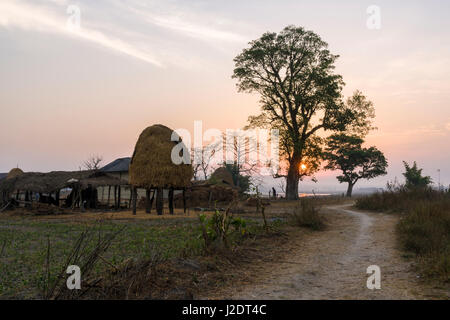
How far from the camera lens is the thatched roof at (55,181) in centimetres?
2727

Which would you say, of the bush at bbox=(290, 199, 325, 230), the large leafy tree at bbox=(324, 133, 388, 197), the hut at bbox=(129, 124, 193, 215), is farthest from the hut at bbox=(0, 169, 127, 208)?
the large leafy tree at bbox=(324, 133, 388, 197)

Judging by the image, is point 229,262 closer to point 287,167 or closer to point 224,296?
point 224,296

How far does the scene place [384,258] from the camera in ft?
27.9

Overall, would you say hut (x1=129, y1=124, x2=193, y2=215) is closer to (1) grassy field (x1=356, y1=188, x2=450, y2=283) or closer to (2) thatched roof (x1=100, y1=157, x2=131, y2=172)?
(1) grassy field (x1=356, y1=188, x2=450, y2=283)

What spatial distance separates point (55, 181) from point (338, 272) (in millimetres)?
26466

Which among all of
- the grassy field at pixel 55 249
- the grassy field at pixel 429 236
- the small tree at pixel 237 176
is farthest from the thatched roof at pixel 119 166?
the grassy field at pixel 429 236

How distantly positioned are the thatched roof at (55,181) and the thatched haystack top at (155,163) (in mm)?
7935

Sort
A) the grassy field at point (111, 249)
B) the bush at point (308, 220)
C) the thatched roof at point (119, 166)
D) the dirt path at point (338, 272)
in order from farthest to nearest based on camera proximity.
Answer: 1. the thatched roof at point (119, 166)
2. the bush at point (308, 220)
3. the grassy field at point (111, 249)
4. the dirt path at point (338, 272)

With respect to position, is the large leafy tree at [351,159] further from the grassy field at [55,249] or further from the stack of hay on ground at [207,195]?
the grassy field at [55,249]

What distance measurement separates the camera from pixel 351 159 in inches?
2052

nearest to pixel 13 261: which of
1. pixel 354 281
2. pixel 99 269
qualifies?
pixel 99 269

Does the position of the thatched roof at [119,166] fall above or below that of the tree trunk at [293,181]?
above

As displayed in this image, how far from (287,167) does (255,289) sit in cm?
3317

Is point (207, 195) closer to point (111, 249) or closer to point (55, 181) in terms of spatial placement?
point (55, 181)
